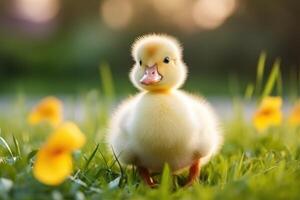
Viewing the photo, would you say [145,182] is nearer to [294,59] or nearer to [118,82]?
[118,82]

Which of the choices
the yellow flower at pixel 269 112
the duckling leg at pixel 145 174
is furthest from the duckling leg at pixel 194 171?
the yellow flower at pixel 269 112

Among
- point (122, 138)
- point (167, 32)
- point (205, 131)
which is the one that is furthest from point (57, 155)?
point (167, 32)

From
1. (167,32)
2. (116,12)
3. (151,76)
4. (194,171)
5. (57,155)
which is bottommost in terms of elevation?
(194,171)

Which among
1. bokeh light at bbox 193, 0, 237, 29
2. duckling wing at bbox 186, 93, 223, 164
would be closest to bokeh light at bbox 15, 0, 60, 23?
bokeh light at bbox 193, 0, 237, 29

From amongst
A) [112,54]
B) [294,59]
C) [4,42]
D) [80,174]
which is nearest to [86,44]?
[112,54]

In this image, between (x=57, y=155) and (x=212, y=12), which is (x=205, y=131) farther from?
(x=212, y=12)

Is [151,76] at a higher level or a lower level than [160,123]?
higher

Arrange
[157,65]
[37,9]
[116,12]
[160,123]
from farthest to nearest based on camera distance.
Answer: [37,9], [116,12], [157,65], [160,123]
